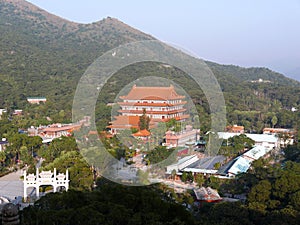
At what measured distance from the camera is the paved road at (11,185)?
10.2 m

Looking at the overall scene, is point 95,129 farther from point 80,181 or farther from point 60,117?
point 80,181

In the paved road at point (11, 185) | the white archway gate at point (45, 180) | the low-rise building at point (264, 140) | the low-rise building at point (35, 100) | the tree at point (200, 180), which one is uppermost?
the low-rise building at point (35, 100)

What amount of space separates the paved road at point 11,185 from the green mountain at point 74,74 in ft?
27.4

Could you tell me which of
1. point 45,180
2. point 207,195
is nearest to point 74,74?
point 45,180

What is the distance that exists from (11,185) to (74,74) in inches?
876

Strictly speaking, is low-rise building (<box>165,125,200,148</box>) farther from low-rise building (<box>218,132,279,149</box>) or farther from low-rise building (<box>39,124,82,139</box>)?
low-rise building (<box>39,124,82,139</box>)

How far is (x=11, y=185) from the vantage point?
11164 millimetres

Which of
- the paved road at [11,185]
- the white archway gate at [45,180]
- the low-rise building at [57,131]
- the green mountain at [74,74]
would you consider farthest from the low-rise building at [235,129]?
the white archway gate at [45,180]

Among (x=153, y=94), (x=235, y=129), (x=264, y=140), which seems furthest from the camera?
(x=153, y=94)

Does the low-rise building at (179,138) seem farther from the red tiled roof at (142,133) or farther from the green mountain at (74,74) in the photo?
the green mountain at (74,74)

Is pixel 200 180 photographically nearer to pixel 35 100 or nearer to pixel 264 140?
pixel 264 140

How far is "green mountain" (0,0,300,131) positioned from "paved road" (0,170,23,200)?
8.36 m

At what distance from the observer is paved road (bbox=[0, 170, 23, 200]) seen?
33.6ft

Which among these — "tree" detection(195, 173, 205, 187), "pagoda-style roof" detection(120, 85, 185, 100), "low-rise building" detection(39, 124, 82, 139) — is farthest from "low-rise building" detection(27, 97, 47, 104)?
"tree" detection(195, 173, 205, 187)
